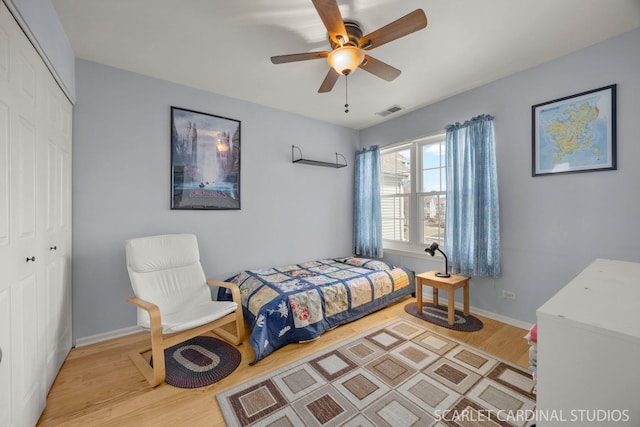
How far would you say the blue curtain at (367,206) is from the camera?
417 centimetres

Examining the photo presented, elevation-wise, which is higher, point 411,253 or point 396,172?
point 396,172

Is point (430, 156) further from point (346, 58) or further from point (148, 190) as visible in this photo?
point (148, 190)

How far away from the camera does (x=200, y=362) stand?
7.07 ft

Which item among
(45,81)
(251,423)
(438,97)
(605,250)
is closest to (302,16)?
(45,81)

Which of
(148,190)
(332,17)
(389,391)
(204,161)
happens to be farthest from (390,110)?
(389,391)

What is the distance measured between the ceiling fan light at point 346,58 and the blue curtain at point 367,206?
2439 mm

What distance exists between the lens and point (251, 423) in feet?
5.08

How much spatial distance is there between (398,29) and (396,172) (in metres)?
2.62

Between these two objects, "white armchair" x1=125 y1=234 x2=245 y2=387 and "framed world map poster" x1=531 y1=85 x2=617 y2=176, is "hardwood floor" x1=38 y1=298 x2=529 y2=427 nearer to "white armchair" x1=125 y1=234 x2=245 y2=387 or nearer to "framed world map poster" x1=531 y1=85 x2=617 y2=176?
"white armchair" x1=125 y1=234 x2=245 y2=387

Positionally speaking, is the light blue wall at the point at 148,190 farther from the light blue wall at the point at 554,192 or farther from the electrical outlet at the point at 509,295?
the electrical outlet at the point at 509,295

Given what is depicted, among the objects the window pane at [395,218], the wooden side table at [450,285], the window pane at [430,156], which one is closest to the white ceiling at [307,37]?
the window pane at [430,156]

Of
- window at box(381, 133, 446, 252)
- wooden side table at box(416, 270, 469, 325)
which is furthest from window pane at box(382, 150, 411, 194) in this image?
wooden side table at box(416, 270, 469, 325)

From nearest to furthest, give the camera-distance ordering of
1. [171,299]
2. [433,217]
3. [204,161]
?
[171,299]
[204,161]
[433,217]

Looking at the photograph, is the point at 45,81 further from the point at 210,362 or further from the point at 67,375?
the point at 210,362
